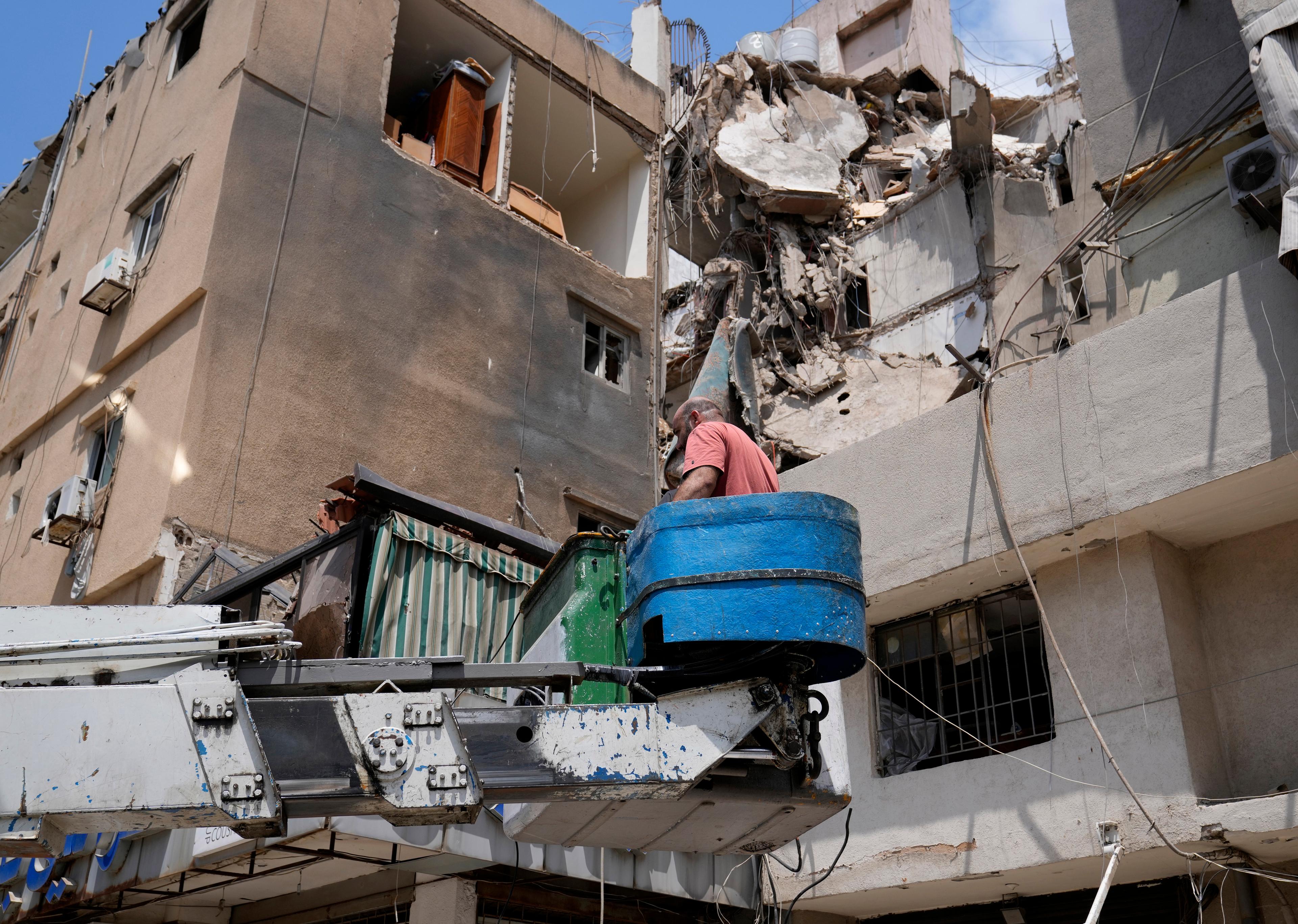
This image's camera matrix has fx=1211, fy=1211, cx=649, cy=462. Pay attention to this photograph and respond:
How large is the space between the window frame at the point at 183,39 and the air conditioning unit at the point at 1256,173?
11.2 meters

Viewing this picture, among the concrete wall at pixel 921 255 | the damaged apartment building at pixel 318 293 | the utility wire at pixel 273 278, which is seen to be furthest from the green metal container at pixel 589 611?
the concrete wall at pixel 921 255

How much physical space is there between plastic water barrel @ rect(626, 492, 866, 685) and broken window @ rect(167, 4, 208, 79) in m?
12.4

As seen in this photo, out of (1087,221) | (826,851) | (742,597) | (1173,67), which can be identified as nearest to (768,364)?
(1087,221)

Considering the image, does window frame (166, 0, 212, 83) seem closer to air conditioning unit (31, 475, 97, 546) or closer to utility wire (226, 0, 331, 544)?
utility wire (226, 0, 331, 544)

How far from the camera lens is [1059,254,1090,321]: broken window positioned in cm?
1452

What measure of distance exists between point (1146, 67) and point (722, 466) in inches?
368

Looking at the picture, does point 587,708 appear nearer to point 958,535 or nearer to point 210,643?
point 210,643

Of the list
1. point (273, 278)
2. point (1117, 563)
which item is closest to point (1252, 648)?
point (1117, 563)

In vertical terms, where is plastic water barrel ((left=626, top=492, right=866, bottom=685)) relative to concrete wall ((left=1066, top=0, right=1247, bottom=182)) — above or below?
below

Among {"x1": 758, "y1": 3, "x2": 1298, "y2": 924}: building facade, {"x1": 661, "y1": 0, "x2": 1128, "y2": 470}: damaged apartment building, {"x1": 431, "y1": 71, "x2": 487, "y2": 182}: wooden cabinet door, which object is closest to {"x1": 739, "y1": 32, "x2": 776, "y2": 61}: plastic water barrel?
{"x1": 661, "y1": 0, "x2": 1128, "y2": 470}: damaged apartment building

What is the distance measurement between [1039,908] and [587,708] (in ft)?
24.0

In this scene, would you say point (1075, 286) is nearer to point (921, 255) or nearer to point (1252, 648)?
point (921, 255)

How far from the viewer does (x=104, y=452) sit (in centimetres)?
1254

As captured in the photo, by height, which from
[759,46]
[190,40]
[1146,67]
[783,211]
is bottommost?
[1146,67]
